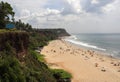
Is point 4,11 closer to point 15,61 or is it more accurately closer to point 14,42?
point 14,42

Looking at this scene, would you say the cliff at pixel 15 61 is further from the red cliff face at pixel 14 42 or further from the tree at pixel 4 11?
the tree at pixel 4 11

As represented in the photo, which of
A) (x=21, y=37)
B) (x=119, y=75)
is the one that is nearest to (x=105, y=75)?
(x=119, y=75)

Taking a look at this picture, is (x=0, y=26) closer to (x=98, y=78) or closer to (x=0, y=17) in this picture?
(x=0, y=17)

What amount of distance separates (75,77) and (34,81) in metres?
15.7

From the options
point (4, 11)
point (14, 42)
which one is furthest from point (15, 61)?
point (4, 11)

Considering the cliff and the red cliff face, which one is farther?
the red cliff face

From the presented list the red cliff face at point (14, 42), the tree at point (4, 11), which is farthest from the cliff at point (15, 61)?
the tree at point (4, 11)

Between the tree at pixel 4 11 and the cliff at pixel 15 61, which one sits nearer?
the cliff at pixel 15 61

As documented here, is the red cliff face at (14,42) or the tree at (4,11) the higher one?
the tree at (4,11)

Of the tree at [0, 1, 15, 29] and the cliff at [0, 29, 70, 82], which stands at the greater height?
the tree at [0, 1, 15, 29]

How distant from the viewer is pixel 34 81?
1947 cm

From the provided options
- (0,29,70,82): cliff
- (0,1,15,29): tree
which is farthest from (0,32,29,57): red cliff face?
(0,1,15,29): tree

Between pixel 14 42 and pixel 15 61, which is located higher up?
pixel 14 42

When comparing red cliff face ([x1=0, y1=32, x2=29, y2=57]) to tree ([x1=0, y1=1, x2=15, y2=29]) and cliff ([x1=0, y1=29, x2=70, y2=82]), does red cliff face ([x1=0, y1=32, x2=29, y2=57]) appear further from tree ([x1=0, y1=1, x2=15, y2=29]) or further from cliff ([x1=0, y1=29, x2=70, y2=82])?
tree ([x1=0, y1=1, x2=15, y2=29])
